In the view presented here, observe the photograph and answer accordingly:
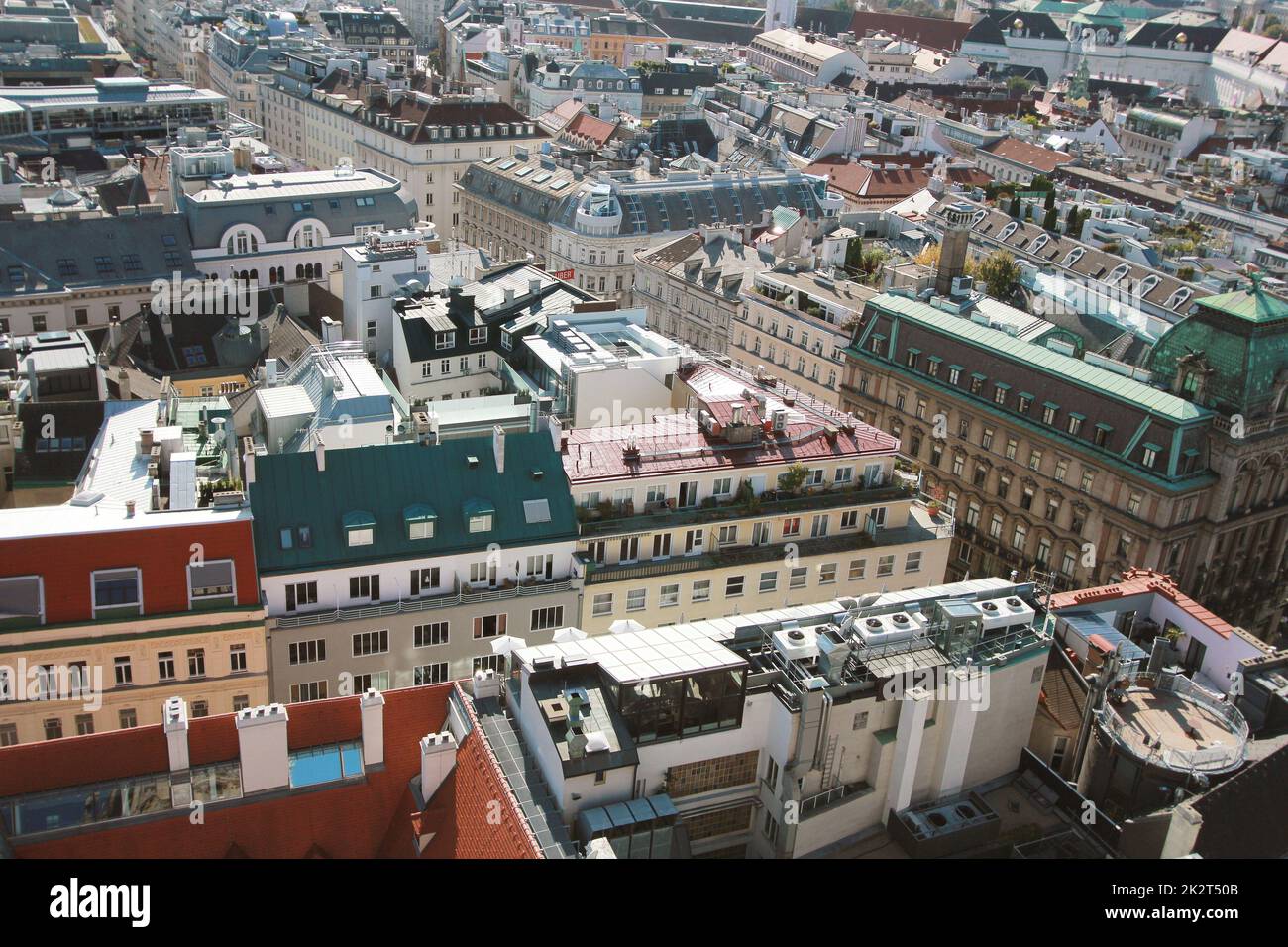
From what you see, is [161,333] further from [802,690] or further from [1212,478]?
[1212,478]

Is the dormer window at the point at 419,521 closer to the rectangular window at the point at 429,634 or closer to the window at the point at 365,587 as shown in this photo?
the window at the point at 365,587

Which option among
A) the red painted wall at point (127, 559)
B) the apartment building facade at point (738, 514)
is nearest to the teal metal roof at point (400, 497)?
the apartment building facade at point (738, 514)

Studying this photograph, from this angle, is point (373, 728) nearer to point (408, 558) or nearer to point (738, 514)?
point (408, 558)

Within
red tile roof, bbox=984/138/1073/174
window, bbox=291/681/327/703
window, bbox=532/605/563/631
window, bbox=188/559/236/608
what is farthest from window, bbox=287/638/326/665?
red tile roof, bbox=984/138/1073/174

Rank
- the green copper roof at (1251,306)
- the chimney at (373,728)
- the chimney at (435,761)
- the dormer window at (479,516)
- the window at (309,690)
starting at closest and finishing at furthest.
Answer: the chimney at (435,761) → the chimney at (373,728) → the window at (309,690) → the dormer window at (479,516) → the green copper roof at (1251,306)

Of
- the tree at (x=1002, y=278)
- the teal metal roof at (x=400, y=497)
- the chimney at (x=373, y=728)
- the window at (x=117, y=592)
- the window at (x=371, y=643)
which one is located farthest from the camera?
the tree at (x=1002, y=278)

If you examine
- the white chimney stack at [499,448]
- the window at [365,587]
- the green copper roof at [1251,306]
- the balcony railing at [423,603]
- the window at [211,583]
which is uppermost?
the green copper roof at [1251,306]
